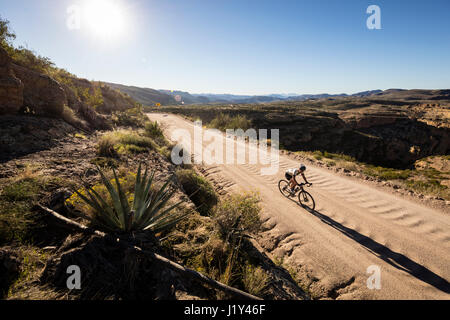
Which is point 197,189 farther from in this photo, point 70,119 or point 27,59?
point 27,59

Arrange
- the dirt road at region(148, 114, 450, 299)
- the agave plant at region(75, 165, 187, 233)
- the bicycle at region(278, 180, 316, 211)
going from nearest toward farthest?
the agave plant at region(75, 165, 187, 233) → the dirt road at region(148, 114, 450, 299) → the bicycle at region(278, 180, 316, 211)

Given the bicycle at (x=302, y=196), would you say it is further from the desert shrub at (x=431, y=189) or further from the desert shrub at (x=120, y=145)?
the desert shrub at (x=120, y=145)

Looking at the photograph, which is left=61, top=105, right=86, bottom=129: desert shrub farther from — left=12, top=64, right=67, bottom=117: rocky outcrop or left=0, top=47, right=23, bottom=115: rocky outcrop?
left=0, top=47, right=23, bottom=115: rocky outcrop

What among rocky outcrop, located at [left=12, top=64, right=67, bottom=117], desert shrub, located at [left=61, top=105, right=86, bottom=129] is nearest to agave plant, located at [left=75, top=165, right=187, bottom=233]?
rocky outcrop, located at [left=12, top=64, right=67, bottom=117]

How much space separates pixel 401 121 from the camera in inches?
1358

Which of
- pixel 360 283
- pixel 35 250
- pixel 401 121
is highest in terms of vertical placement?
pixel 401 121

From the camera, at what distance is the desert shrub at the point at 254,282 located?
2.59 metres

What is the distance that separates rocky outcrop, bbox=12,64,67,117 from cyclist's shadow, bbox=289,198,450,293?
12.4 m

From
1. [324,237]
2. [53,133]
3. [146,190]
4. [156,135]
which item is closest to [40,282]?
[146,190]

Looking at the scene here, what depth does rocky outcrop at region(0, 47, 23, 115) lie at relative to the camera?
263 inches

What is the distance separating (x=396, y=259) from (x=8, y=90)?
1301 centimetres

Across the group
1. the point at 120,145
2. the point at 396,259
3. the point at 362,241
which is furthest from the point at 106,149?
the point at 396,259
